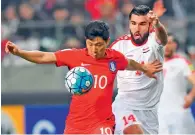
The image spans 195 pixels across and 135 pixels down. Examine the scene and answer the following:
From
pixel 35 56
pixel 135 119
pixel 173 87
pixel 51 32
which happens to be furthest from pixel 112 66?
pixel 51 32

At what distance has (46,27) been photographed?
15062mm

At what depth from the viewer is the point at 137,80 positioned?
9.57 metres

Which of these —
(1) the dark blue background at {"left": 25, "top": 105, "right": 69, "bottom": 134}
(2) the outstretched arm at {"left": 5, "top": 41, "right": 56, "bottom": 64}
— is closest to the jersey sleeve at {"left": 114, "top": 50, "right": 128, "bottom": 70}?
(2) the outstretched arm at {"left": 5, "top": 41, "right": 56, "bottom": 64}

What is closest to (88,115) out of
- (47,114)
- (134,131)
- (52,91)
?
(134,131)

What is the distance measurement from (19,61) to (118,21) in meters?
2.09

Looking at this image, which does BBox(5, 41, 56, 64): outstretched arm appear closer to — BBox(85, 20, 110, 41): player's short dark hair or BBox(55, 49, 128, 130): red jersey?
BBox(55, 49, 128, 130): red jersey

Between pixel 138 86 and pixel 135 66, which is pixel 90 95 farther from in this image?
pixel 138 86

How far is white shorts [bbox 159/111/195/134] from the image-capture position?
40.2ft

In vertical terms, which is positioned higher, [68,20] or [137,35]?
[68,20]

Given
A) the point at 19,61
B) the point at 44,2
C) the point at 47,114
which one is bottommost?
the point at 47,114

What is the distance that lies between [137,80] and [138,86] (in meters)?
0.07

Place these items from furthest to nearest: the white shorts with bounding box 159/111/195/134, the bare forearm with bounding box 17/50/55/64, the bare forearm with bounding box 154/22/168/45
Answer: the white shorts with bounding box 159/111/195/134
the bare forearm with bounding box 154/22/168/45
the bare forearm with bounding box 17/50/55/64

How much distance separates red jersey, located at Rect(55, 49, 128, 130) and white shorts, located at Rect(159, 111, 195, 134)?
4.07m

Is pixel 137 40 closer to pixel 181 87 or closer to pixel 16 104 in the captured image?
pixel 181 87
